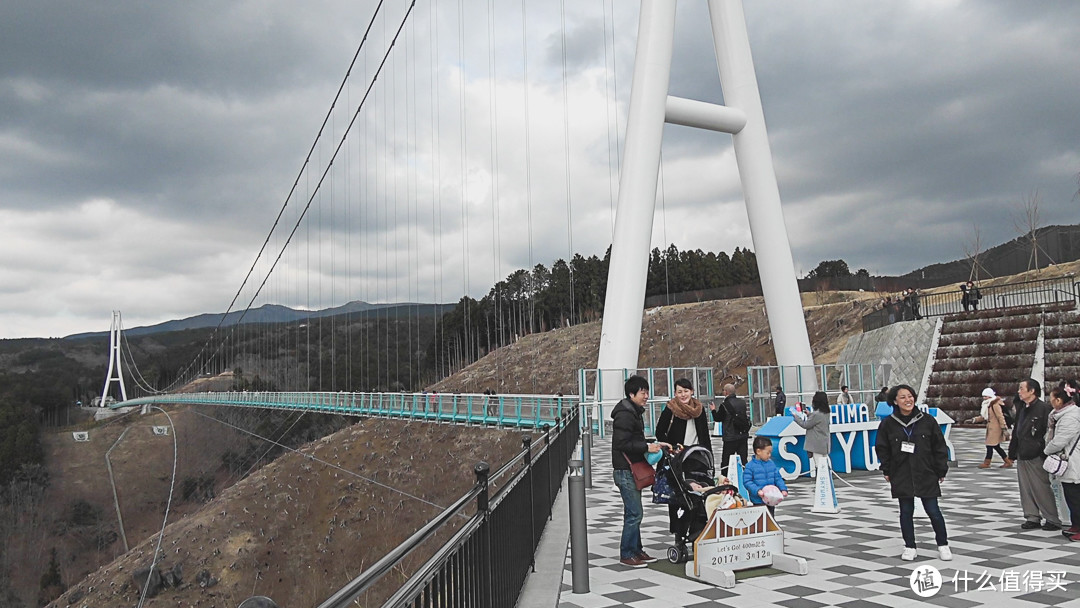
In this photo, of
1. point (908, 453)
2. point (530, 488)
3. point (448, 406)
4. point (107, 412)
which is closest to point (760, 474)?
point (908, 453)

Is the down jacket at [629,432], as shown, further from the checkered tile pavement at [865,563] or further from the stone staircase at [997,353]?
the stone staircase at [997,353]

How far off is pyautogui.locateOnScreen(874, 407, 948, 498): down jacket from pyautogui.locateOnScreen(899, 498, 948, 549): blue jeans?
66 millimetres

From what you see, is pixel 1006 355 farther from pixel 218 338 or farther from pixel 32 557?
pixel 218 338

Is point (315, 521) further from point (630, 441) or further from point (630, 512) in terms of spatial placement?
point (630, 441)

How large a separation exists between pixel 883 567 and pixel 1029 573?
3.06ft

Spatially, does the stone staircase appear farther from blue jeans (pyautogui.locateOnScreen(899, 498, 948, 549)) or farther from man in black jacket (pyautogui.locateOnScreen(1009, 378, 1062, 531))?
blue jeans (pyautogui.locateOnScreen(899, 498, 948, 549))

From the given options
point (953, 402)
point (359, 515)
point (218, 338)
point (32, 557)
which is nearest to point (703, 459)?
point (953, 402)

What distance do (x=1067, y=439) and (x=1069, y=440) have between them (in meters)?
0.02

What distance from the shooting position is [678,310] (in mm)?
70125

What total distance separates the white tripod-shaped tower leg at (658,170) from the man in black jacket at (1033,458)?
12.8 metres

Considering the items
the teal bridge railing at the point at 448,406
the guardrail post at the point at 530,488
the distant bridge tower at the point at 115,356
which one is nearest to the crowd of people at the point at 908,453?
the guardrail post at the point at 530,488

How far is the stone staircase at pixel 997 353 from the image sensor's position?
23.4 m

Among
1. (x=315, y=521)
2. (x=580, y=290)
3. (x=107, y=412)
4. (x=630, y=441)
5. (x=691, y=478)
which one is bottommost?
(x=315, y=521)

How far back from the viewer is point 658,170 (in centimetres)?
2225
